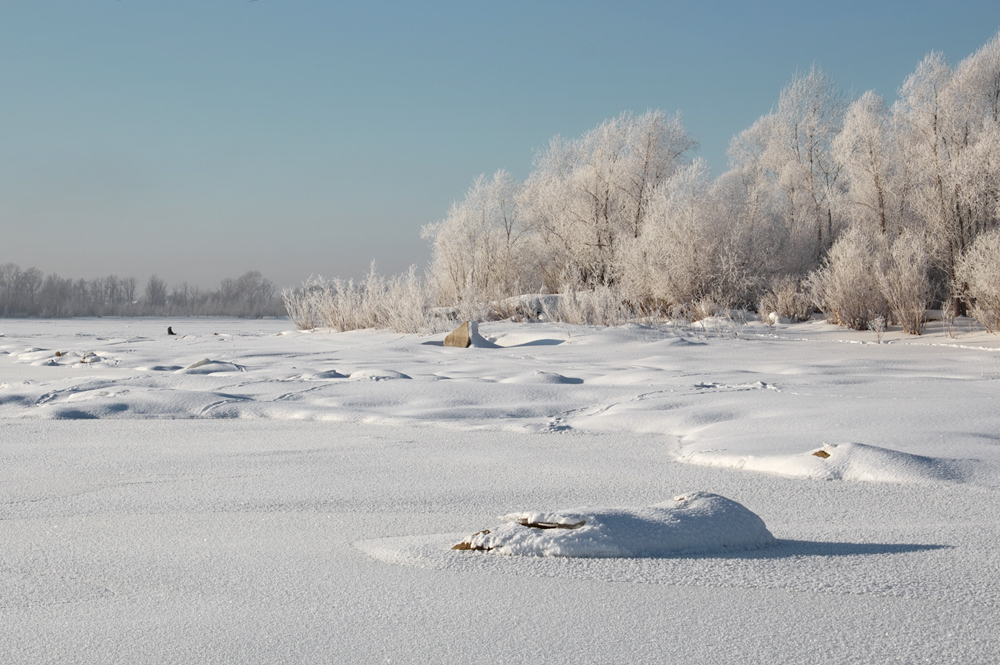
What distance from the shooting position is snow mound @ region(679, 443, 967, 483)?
2.65 metres

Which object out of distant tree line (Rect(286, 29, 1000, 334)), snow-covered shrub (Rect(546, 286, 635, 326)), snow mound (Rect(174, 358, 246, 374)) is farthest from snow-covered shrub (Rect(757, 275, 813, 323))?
snow mound (Rect(174, 358, 246, 374))

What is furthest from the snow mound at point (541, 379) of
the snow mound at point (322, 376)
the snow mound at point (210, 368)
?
the snow mound at point (210, 368)

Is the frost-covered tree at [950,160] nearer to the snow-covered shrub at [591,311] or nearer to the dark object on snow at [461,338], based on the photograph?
the snow-covered shrub at [591,311]

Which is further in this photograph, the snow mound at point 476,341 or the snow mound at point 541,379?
the snow mound at point 476,341

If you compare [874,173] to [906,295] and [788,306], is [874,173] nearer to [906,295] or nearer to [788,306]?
[788,306]

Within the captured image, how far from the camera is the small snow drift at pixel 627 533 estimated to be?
1755 millimetres

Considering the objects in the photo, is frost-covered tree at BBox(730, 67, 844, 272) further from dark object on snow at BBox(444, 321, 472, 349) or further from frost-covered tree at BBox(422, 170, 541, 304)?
dark object on snow at BBox(444, 321, 472, 349)

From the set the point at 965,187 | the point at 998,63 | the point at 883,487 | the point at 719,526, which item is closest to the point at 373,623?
the point at 719,526

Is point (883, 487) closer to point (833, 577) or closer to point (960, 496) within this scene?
point (960, 496)

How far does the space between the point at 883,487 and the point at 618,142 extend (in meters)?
19.4

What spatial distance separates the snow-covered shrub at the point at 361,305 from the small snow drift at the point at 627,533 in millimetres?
10749

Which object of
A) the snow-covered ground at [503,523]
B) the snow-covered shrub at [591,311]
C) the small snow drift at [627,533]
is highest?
the snow-covered shrub at [591,311]

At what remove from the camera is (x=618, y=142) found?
68.7 ft

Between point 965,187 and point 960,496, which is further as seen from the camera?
point 965,187
